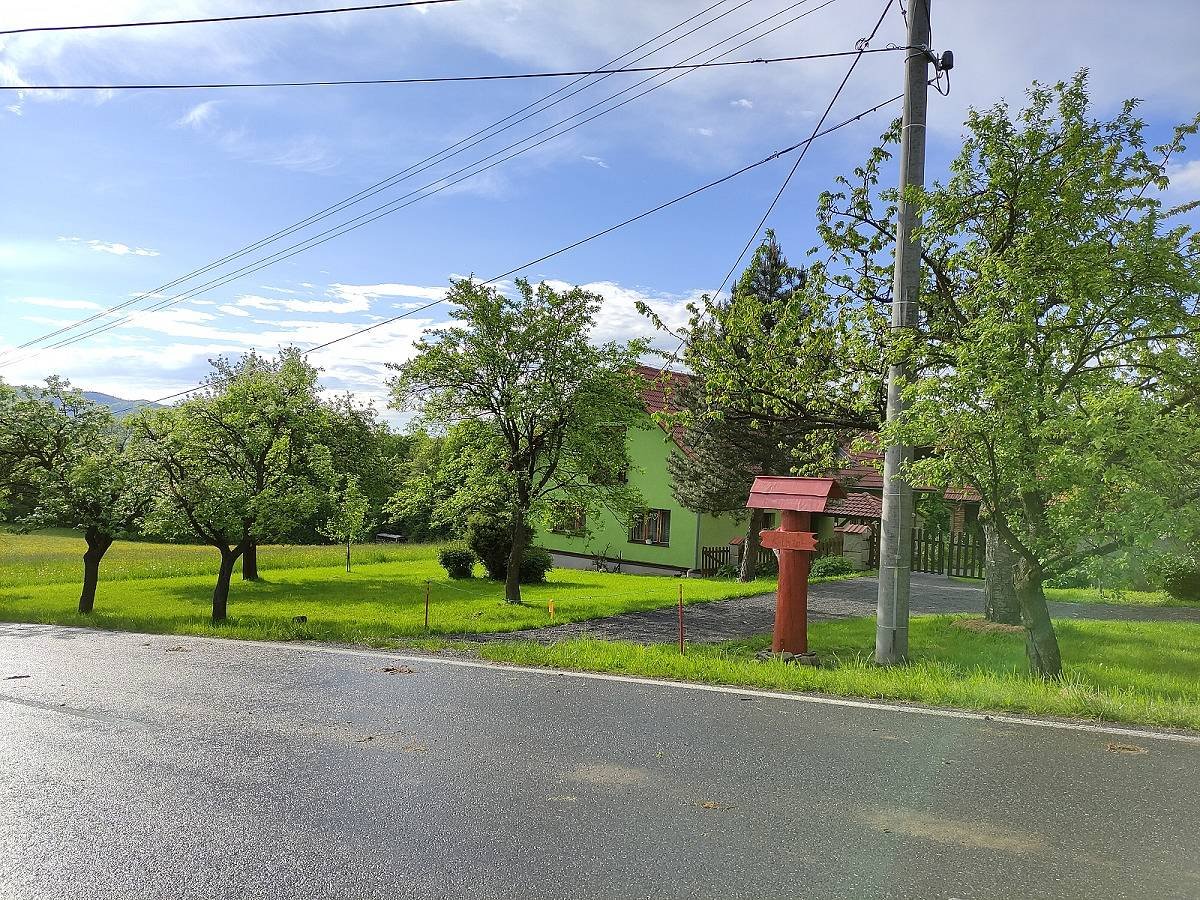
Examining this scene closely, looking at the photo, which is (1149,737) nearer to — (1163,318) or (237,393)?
(1163,318)

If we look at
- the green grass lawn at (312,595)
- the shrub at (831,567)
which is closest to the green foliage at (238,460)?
the green grass lawn at (312,595)

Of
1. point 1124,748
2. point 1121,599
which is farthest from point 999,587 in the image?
point 1124,748

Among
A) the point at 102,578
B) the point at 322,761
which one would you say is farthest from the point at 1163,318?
the point at 102,578

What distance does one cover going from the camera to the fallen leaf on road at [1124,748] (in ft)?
19.1

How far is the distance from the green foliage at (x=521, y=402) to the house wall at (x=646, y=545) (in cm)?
1032

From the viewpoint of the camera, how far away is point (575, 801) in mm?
4988

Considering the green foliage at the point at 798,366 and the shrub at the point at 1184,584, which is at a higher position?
the green foliage at the point at 798,366

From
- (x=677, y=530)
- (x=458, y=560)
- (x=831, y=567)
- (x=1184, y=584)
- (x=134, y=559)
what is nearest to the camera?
(x=1184, y=584)

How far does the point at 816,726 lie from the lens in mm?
6652

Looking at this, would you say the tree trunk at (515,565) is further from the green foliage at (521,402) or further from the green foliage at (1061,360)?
the green foliage at (1061,360)

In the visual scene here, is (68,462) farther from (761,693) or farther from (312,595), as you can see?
(761,693)

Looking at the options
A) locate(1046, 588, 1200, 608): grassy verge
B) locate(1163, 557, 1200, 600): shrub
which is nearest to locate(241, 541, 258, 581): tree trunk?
locate(1046, 588, 1200, 608): grassy verge

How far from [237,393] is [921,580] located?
20.1m

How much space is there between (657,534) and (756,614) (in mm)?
15386
